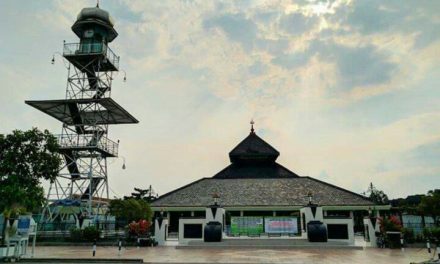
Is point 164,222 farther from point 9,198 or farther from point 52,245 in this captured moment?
point 9,198

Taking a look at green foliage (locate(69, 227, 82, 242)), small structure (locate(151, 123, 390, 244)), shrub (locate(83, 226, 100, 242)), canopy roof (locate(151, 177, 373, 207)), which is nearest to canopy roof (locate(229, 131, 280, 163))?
small structure (locate(151, 123, 390, 244))

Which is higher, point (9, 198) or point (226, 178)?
point (226, 178)

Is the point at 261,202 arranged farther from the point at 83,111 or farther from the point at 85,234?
the point at 83,111

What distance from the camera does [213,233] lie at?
2681cm

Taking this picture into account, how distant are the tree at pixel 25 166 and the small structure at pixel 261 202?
10872 mm

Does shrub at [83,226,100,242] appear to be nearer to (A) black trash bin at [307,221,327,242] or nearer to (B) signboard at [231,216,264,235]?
(B) signboard at [231,216,264,235]

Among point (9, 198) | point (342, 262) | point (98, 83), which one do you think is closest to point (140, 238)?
point (9, 198)

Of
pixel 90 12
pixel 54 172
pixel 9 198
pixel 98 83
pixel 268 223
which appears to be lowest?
pixel 268 223

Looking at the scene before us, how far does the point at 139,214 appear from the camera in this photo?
3394 cm

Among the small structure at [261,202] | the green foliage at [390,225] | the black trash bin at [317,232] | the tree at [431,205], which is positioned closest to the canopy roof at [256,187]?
the small structure at [261,202]

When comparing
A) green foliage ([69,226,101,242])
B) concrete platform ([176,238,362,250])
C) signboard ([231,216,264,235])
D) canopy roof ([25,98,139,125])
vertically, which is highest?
canopy roof ([25,98,139,125])

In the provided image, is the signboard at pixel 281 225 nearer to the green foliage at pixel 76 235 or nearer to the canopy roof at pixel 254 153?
the green foliage at pixel 76 235

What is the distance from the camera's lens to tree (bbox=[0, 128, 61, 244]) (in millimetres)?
21750

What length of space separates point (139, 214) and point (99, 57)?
17.7 metres
